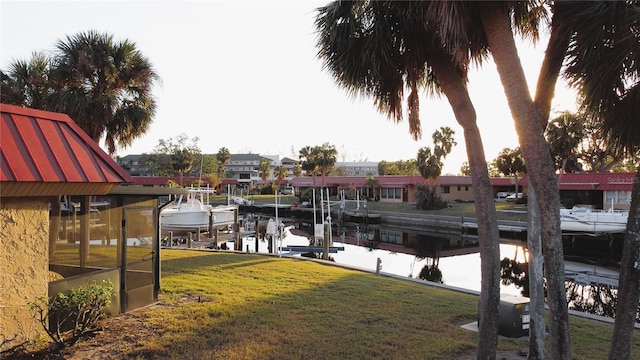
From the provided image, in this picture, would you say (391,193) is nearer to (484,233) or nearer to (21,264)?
(484,233)

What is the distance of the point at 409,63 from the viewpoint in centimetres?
582

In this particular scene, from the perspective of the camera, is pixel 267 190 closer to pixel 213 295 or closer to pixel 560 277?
pixel 213 295

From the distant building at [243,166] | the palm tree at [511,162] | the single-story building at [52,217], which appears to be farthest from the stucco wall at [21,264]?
the distant building at [243,166]

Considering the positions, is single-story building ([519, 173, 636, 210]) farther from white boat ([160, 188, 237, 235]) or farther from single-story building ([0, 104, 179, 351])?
single-story building ([0, 104, 179, 351])

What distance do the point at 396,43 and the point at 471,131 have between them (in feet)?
5.03

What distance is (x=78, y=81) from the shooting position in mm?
14320

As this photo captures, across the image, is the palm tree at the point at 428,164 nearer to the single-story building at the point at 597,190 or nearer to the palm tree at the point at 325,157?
the single-story building at the point at 597,190

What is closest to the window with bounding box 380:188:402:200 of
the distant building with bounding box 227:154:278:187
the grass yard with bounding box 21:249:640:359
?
Result: the grass yard with bounding box 21:249:640:359

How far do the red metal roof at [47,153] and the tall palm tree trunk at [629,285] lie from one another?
6308mm

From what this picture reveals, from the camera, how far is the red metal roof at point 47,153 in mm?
5004

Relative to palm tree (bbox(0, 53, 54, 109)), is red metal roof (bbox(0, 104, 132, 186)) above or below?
below

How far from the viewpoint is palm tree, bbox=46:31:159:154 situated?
45.2 ft

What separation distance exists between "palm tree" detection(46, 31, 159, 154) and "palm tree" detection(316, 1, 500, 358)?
10.7 metres

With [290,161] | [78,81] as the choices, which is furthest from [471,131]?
[290,161]
